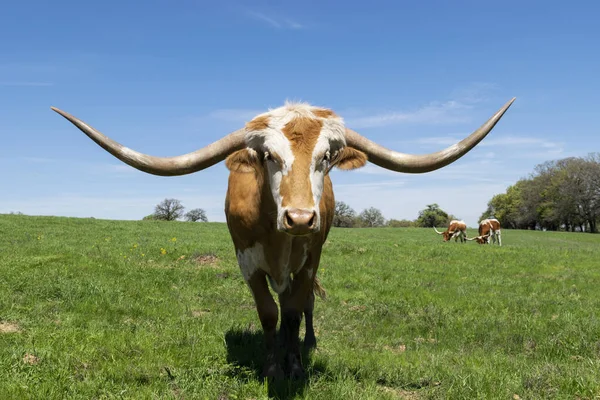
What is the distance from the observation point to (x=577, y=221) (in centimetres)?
7512

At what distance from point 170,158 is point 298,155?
134 cm

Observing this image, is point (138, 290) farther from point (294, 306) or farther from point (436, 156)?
point (436, 156)

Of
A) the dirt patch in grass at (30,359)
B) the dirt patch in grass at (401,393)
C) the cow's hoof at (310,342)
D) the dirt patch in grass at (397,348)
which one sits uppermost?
the dirt patch in grass at (30,359)

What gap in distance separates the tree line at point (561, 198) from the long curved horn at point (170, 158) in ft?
251

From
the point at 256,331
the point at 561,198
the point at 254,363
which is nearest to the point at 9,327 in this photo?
the point at 256,331

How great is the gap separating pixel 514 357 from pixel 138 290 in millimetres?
6557

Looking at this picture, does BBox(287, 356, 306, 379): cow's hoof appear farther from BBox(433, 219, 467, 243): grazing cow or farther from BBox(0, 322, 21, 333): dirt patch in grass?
BBox(433, 219, 467, 243): grazing cow

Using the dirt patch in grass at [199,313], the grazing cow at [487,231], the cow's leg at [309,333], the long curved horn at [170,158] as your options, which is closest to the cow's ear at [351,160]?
the long curved horn at [170,158]

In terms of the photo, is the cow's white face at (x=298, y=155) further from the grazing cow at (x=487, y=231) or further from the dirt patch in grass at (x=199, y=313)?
the grazing cow at (x=487, y=231)

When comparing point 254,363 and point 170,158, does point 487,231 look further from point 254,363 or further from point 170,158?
point 170,158

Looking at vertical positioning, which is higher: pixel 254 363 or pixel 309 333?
pixel 309 333

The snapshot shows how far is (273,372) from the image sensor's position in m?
4.89

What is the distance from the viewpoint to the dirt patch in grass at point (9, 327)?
6.11 m

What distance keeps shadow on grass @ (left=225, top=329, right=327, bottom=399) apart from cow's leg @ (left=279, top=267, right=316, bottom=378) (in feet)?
0.67
